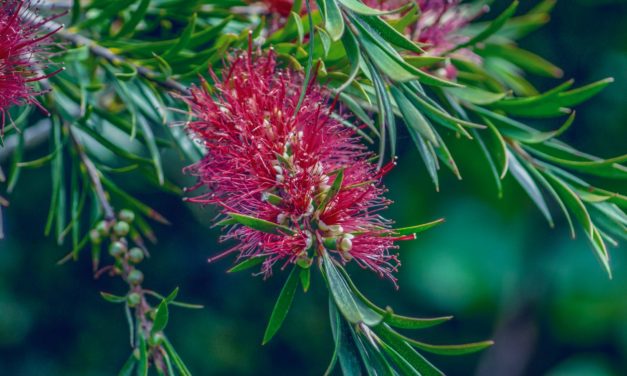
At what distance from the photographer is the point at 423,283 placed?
173cm

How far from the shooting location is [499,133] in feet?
1.68

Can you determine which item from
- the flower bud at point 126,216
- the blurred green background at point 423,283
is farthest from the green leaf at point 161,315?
the blurred green background at point 423,283

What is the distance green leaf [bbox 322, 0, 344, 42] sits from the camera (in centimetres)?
38

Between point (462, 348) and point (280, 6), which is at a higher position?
point (280, 6)

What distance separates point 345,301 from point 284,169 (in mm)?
96

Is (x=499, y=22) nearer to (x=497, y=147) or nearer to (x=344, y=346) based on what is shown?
(x=497, y=147)

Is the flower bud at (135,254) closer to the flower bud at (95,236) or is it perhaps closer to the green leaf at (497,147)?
the flower bud at (95,236)

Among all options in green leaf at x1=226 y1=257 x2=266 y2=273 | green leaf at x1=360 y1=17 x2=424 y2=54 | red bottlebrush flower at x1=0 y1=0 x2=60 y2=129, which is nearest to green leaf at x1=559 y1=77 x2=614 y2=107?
green leaf at x1=360 y1=17 x2=424 y2=54

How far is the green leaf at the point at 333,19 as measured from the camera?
1.25 ft

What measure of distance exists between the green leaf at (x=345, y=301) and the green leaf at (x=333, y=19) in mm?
129

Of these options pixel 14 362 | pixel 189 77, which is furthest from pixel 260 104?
pixel 14 362

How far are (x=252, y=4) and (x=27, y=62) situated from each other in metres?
0.22

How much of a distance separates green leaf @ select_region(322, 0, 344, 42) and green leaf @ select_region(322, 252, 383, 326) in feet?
0.42

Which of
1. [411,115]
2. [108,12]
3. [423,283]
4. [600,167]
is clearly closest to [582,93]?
[600,167]
